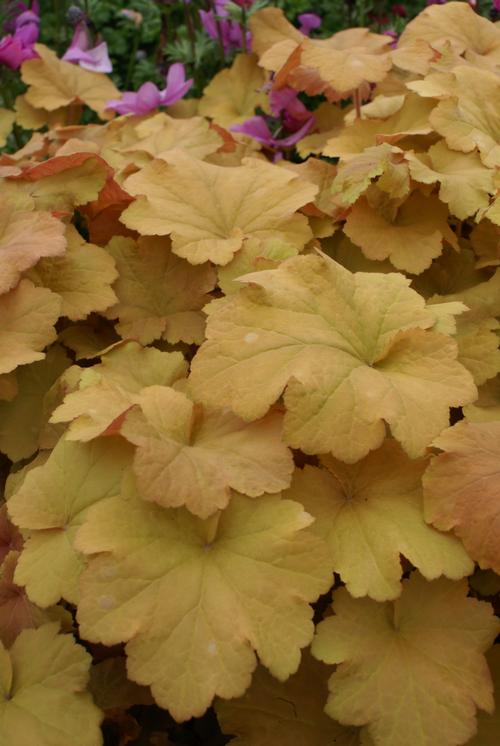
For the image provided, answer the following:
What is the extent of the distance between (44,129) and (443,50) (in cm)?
132

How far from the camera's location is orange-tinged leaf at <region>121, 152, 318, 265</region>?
139 cm

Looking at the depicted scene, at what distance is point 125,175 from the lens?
163cm

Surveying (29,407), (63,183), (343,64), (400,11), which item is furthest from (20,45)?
(400,11)

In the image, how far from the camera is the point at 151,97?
2.01 metres

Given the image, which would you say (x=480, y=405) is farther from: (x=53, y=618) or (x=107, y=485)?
(x=53, y=618)

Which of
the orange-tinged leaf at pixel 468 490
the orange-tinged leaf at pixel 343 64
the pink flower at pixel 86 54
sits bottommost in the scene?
the orange-tinged leaf at pixel 468 490

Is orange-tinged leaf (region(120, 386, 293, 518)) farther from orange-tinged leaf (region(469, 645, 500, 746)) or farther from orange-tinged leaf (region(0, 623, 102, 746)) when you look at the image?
orange-tinged leaf (region(469, 645, 500, 746))

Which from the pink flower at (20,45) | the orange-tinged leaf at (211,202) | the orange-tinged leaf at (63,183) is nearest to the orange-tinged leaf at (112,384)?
the orange-tinged leaf at (211,202)

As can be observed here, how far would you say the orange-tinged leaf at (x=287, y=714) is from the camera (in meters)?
1.06

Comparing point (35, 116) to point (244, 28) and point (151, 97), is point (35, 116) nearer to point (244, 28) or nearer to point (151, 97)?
point (151, 97)

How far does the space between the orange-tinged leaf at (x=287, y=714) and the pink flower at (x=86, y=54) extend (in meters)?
1.70

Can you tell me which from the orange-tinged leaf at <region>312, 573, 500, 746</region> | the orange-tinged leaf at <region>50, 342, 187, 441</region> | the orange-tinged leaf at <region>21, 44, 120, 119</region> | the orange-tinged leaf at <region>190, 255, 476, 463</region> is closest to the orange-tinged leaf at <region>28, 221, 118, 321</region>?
the orange-tinged leaf at <region>50, 342, 187, 441</region>

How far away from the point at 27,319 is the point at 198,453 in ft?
1.49

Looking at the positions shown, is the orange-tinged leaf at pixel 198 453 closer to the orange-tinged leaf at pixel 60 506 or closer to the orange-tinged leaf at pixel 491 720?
the orange-tinged leaf at pixel 60 506
